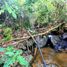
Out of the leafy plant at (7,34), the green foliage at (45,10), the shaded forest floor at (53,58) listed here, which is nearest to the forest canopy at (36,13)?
the green foliage at (45,10)

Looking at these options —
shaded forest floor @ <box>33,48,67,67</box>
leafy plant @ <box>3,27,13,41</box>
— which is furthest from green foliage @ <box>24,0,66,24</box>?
shaded forest floor @ <box>33,48,67,67</box>

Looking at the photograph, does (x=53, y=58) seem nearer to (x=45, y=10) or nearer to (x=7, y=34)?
(x=7, y=34)

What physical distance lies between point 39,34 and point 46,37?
58cm

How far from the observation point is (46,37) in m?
6.92

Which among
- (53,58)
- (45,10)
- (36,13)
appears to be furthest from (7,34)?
(45,10)

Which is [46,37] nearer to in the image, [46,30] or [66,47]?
[46,30]

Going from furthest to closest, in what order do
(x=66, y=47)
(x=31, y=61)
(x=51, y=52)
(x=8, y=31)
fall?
(x=66, y=47) → (x=51, y=52) → (x=8, y=31) → (x=31, y=61)

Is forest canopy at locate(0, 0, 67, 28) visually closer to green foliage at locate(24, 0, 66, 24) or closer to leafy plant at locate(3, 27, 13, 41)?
green foliage at locate(24, 0, 66, 24)

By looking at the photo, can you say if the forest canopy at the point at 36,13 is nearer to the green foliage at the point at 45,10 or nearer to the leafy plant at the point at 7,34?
the green foliage at the point at 45,10

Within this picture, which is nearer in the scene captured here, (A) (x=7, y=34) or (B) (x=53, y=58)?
(A) (x=7, y=34)

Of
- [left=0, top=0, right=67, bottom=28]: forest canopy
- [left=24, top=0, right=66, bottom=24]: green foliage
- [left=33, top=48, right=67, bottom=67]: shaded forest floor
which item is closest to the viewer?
[left=33, top=48, right=67, bottom=67]: shaded forest floor

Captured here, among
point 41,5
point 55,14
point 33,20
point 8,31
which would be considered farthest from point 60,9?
point 8,31

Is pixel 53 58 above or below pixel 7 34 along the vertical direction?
below

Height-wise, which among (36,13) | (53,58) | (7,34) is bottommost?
(53,58)
